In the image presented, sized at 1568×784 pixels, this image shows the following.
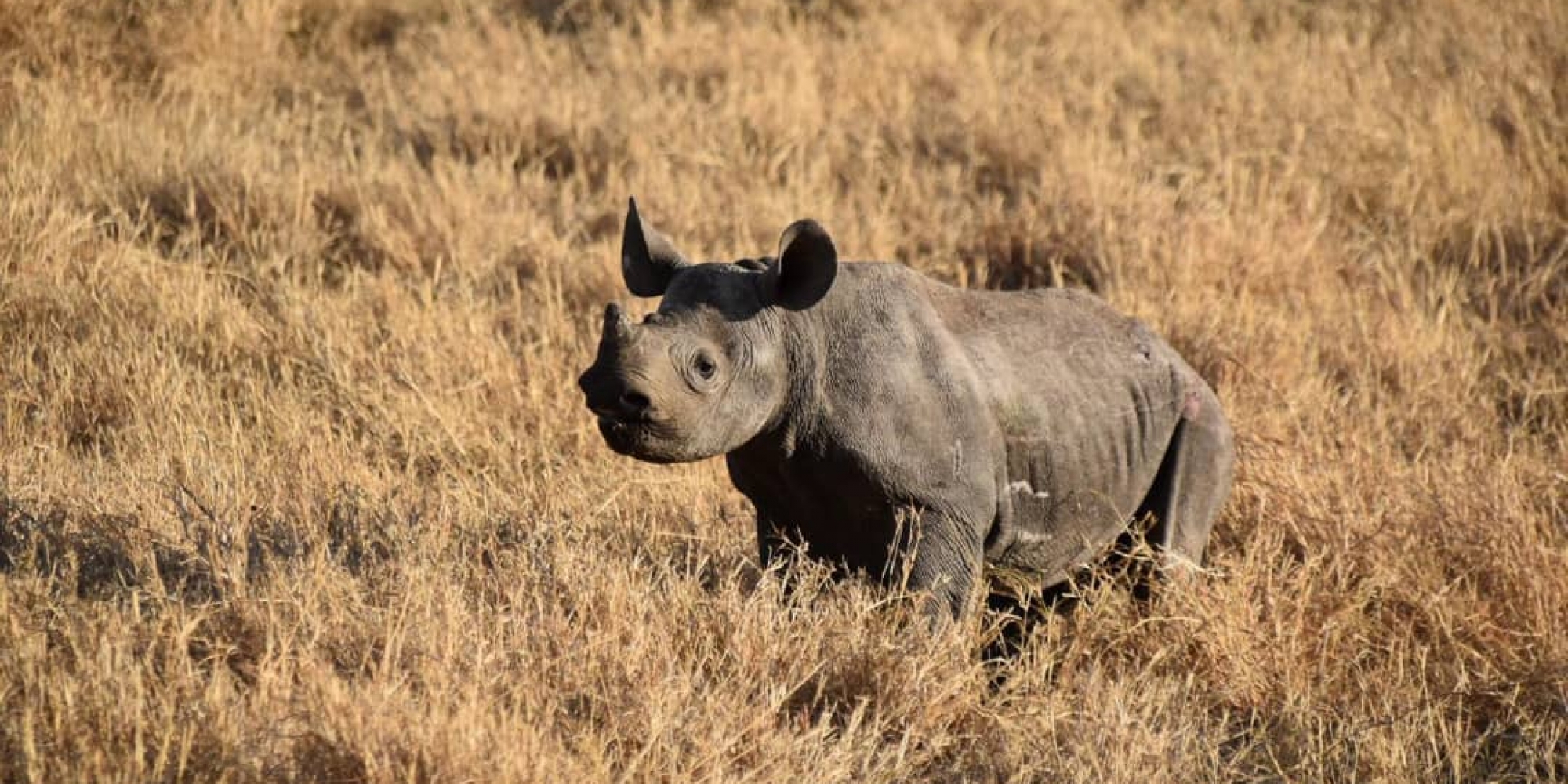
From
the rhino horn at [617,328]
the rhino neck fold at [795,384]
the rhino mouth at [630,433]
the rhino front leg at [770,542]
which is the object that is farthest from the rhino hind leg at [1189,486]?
the rhino horn at [617,328]

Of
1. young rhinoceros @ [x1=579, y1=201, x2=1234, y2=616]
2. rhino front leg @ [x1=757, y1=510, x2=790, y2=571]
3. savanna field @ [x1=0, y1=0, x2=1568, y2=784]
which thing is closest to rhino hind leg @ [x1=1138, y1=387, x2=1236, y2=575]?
young rhinoceros @ [x1=579, y1=201, x2=1234, y2=616]

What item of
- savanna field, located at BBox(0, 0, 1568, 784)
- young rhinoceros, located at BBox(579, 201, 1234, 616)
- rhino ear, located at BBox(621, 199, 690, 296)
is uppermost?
rhino ear, located at BBox(621, 199, 690, 296)

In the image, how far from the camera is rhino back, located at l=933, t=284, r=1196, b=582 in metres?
5.03

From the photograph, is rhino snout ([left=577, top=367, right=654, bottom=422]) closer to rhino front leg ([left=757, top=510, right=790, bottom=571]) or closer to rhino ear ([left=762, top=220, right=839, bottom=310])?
rhino ear ([left=762, top=220, right=839, bottom=310])

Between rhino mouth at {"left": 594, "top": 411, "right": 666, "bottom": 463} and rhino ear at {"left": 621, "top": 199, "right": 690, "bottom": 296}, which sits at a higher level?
rhino ear at {"left": 621, "top": 199, "right": 690, "bottom": 296}

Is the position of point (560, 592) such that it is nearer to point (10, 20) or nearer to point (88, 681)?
point (88, 681)

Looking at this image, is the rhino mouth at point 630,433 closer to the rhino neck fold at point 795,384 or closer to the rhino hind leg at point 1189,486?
the rhino neck fold at point 795,384

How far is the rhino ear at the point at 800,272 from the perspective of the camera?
4598mm

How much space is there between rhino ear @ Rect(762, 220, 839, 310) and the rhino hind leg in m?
1.36

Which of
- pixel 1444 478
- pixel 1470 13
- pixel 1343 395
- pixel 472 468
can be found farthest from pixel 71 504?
pixel 1470 13

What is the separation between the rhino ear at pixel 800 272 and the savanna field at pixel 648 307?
0.75m

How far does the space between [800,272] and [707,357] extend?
36cm

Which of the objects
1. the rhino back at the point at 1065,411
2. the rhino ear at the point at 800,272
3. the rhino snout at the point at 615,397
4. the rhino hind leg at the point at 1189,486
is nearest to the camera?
the rhino snout at the point at 615,397

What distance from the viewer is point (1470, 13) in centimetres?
1181
